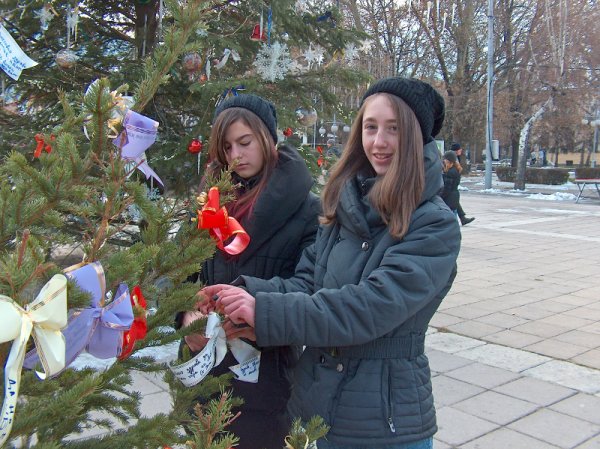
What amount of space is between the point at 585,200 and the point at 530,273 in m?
12.6

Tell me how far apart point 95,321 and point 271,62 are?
416 centimetres

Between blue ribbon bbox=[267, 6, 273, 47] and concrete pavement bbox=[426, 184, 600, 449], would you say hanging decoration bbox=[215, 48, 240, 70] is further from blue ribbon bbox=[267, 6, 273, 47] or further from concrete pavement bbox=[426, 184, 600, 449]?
concrete pavement bbox=[426, 184, 600, 449]

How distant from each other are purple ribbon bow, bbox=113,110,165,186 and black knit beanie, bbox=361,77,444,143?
684 mm

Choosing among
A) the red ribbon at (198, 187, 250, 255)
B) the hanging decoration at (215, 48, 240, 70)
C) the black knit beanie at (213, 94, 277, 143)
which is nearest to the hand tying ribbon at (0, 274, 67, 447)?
the red ribbon at (198, 187, 250, 255)

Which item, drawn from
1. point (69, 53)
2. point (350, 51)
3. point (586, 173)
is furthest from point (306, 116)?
point (586, 173)

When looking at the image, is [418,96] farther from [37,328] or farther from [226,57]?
[226,57]

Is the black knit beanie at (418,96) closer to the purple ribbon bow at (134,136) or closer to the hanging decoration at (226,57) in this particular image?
the purple ribbon bow at (134,136)

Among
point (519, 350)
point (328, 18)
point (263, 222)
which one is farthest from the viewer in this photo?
point (328, 18)

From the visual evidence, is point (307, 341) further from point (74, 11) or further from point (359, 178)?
point (74, 11)

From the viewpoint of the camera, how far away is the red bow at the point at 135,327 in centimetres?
131

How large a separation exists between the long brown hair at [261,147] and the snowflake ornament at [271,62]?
9.35ft

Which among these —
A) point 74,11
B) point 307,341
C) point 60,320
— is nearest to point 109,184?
point 60,320

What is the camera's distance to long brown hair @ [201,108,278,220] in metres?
2.21

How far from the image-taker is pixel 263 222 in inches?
84.0
